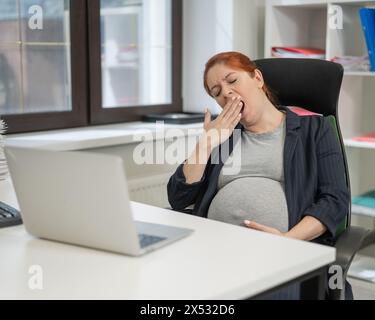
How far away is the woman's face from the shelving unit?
3.35 ft

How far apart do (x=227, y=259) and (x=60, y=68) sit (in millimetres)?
1967

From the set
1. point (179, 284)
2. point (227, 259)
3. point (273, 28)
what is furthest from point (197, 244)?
point (273, 28)

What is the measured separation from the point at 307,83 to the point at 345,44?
1.05 m

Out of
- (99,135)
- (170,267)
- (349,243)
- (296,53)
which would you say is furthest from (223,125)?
(296,53)

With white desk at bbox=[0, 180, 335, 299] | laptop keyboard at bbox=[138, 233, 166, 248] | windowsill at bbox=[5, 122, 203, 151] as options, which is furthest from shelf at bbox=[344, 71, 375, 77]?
laptop keyboard at bbox=[138, 233, 166, 248]

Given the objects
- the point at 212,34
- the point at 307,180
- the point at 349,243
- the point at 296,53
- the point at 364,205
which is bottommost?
the point at 364,205

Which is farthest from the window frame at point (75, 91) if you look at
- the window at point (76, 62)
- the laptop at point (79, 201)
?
the laptop at point (79, 201)

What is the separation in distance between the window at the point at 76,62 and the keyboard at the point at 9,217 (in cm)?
119

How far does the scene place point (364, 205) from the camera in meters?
2.78

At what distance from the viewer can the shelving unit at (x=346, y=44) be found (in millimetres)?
2824

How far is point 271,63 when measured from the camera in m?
2.02

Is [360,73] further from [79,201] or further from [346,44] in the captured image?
[79,201]

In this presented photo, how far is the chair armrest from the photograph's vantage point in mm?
1481
